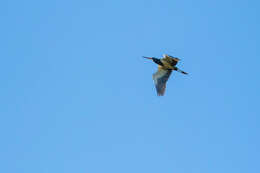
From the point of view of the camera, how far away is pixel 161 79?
13225 cm

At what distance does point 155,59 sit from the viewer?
134875mm

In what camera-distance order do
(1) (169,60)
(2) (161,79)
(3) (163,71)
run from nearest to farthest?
(1) (169,60)
(2) (161,79)
(3) (163,71)

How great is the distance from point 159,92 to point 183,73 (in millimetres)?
5701

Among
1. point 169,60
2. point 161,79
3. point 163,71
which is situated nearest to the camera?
point 169,60

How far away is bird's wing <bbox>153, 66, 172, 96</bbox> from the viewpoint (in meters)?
131

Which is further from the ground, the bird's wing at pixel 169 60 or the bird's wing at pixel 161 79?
the bird's wing at pixel 169 60

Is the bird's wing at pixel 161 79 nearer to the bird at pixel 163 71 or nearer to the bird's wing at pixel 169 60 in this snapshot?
the bird at pixel 163 71

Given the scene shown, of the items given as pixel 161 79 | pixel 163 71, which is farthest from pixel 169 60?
pixel 161 79

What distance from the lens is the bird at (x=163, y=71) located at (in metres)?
131

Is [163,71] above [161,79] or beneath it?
above

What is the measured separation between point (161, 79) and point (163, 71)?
1600 mm

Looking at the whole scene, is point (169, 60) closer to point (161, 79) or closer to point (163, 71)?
point (163, 71)

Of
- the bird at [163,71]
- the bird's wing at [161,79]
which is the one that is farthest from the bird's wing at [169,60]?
the bird's wing at [161,79]

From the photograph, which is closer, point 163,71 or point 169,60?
point 169,60
